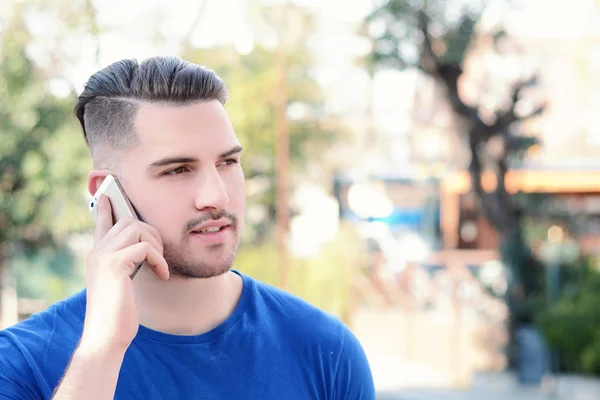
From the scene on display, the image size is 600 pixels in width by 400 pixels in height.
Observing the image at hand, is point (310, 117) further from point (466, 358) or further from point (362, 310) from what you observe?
point (466, 358)

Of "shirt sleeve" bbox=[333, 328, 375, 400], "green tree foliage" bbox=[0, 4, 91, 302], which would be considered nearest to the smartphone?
"shirt sleeve" bbox=[333, 328, 375, 400]

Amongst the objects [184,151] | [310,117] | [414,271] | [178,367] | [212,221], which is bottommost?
[414,271]

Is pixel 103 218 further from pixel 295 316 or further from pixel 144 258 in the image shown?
pixel 295 316

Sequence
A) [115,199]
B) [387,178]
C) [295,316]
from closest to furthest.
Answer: [115,199] → [295,316] → [387,178]

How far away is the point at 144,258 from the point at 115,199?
0.21 meters

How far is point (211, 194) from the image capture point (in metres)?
1.97

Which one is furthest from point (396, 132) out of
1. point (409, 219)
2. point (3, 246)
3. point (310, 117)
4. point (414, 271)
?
point (3, 246)

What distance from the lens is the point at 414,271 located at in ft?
66.7

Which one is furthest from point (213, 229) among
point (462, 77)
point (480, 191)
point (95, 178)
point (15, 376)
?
point (480, 191)

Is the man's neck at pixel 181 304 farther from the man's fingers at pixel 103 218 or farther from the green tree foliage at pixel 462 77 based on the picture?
the green tree foliage at pixel 462 77

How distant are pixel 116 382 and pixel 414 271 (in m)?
18.9

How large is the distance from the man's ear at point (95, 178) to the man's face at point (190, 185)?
0.45 feet

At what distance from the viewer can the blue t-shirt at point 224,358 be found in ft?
6.28

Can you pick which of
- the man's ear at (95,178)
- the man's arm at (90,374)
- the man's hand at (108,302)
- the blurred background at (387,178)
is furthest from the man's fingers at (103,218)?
the blurred background at (387,178)
